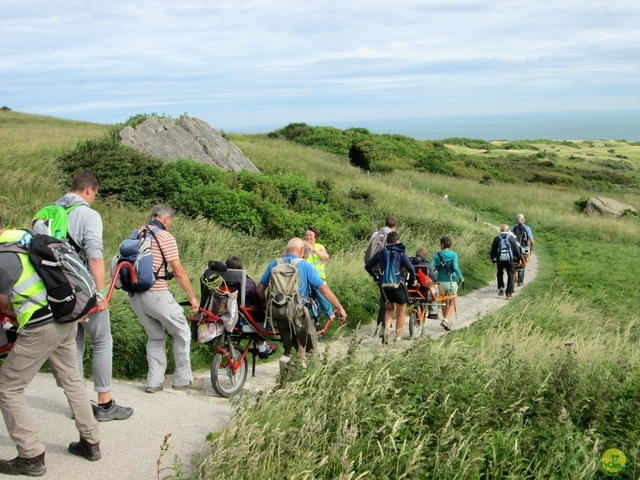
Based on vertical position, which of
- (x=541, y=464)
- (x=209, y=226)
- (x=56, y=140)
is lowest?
(x=541, y=464)

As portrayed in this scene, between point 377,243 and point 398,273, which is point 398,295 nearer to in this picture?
point 398,273

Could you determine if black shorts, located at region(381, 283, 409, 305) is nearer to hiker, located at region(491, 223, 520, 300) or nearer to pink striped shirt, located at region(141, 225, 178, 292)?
pink striped shirt, located at region(141, 225, 178, 292)

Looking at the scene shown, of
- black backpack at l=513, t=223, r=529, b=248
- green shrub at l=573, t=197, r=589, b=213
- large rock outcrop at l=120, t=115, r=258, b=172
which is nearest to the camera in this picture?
black backpack at l=513, t=223, r=529, b=248

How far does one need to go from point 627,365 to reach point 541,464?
7.59 feet

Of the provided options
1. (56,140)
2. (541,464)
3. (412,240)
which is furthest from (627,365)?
(56,140)

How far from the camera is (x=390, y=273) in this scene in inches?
423

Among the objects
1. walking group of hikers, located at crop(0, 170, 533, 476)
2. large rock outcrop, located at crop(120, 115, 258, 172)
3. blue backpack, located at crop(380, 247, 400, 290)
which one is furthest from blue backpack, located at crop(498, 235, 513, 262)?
large rock outcrop, located at crop(120, 115, 258, 172)

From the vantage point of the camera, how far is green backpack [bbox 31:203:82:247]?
237 inches

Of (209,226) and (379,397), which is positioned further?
(209,226)

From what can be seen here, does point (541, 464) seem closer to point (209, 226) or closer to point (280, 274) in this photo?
point (280, 274)

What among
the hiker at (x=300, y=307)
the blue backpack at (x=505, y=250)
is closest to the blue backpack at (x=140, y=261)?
the hiker at (x=300, y=307)

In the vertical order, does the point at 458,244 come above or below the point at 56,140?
below

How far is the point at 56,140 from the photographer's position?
23.5m

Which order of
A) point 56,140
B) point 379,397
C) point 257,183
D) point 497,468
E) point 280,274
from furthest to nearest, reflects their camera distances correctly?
point 56,140
point 257,183
point 280,274
point 379,397
point 497,468
